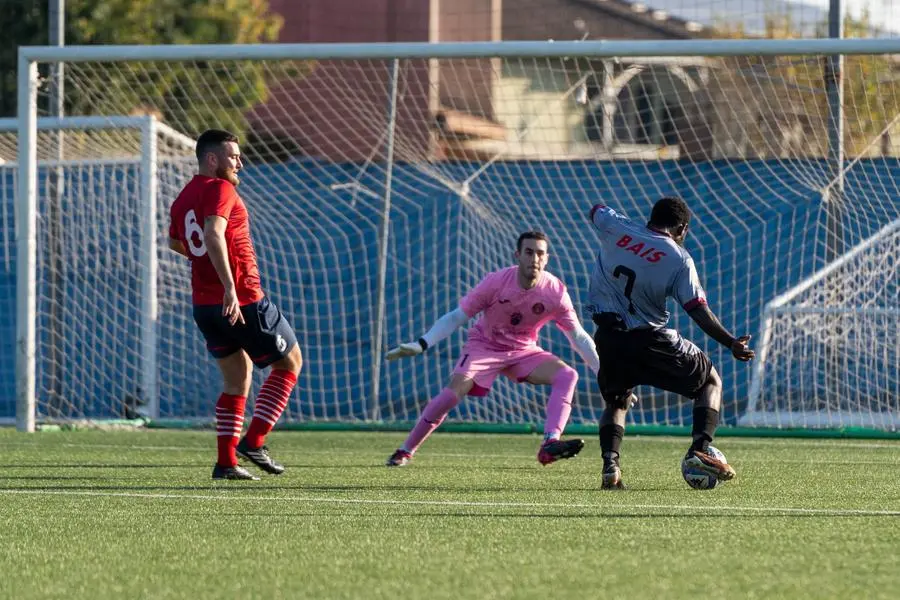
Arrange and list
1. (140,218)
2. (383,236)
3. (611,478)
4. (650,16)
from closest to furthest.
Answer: (611,478), (140,218), (383,236), (650,16)

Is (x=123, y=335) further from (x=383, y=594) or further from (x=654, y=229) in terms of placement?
(x=383, y=594)

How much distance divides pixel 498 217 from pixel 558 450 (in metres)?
6.37

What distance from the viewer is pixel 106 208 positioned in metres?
14.7

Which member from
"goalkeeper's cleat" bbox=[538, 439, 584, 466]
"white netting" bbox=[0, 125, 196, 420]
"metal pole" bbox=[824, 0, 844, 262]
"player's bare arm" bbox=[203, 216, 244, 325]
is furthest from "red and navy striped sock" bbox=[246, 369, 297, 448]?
"metal pole" bbox=[824, 0, 844, 262]

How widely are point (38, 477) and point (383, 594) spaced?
14.1ft

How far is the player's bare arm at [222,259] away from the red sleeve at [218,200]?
1.6 inches

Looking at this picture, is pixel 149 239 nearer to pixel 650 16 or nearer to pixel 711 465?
pixel 711 465

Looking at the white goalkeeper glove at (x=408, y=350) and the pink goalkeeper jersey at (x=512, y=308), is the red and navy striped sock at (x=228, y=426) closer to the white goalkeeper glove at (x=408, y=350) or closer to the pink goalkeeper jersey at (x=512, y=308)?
the white goalkeeper glove at (x=408, y=350)

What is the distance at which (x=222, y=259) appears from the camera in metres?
7.84

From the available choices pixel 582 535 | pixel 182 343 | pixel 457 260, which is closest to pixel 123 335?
pixel 182 343

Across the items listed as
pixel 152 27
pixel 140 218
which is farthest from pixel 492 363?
pixel 152 27

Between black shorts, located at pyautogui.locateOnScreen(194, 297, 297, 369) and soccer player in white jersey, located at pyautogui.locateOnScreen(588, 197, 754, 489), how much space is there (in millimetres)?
1640

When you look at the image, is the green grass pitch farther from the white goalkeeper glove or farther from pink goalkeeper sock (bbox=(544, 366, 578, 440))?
the white goalkeeper glove

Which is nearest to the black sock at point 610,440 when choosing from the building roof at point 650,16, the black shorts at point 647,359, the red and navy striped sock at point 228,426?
the black shorts at point 647,359
